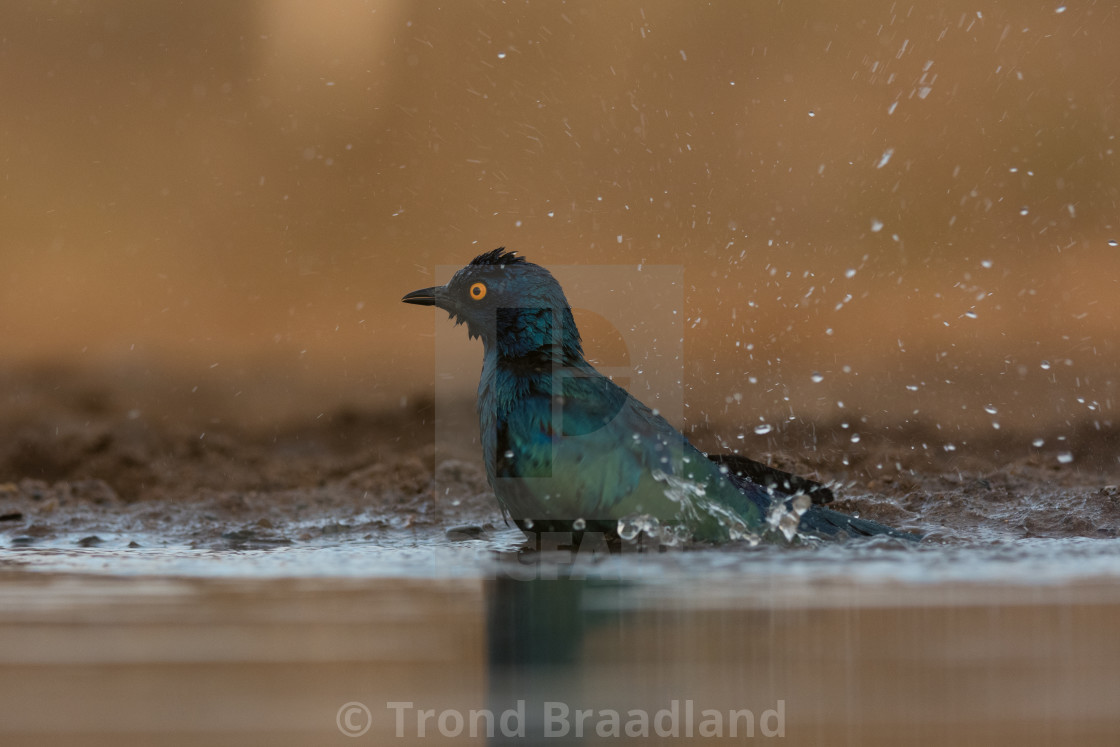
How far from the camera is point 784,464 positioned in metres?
7.14

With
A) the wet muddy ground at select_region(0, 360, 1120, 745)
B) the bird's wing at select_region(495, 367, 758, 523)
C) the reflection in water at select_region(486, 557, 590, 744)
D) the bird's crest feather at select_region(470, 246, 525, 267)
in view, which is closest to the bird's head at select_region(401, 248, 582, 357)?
the bird's crest feather at select_region(470, 246, 525, 267)

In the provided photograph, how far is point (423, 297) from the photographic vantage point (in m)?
5.27

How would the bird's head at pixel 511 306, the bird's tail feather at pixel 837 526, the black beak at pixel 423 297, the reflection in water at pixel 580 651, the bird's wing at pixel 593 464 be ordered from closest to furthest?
the reflection in water at pixel 580 651 → the bird's wing at pixel 593 464 → the bird's tail feather at pixel 837 526 → the bird's head at pixel 511 306 → the black beak at pixel 423 297

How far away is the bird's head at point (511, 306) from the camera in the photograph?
15.9 feet

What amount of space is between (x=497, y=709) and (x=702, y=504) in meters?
2.51

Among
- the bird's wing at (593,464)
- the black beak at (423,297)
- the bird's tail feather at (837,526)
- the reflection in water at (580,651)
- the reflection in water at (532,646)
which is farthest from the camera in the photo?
the black beak at (423,297)

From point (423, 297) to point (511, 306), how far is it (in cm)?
52

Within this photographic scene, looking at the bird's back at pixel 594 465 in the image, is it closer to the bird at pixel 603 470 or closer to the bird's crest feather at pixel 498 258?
the bird at pixel 603 470

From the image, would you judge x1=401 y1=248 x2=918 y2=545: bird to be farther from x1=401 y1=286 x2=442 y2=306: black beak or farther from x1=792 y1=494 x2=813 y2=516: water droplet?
x1=401 y1=286 x2=442 y2=306: black beak

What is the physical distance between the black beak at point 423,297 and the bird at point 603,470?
506 mm

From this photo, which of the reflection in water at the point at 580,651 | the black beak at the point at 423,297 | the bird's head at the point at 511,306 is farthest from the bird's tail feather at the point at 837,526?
the black beak at the point at 423,297

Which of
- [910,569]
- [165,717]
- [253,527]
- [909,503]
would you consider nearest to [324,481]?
[253,527]

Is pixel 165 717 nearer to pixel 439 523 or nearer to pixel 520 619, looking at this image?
pixel 520 619

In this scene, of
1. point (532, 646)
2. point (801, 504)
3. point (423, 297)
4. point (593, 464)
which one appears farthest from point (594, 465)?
point (532, 646)
